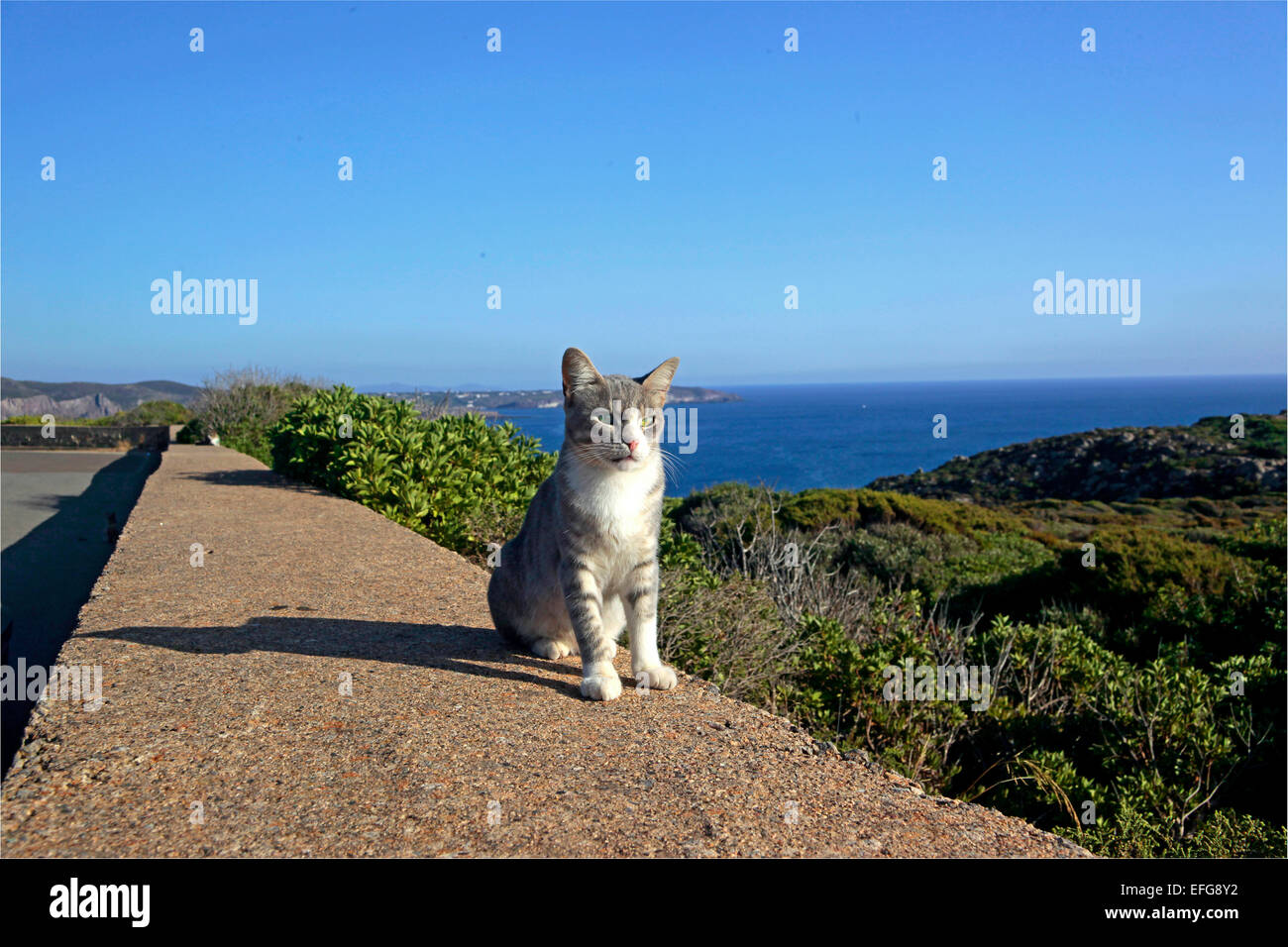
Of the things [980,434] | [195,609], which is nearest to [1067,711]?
[195,609]

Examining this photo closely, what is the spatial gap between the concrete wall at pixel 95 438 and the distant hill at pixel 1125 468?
804 inches

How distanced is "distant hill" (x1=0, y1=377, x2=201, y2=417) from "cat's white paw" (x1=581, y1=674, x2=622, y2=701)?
24188 mm

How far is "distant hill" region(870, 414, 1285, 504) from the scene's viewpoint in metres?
22.8

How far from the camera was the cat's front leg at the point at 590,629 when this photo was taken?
3.98m

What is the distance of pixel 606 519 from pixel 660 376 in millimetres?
706

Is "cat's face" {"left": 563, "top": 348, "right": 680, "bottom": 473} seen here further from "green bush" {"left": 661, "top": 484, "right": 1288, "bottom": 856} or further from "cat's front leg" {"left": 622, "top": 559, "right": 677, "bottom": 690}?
"green bush" {"left": 661, "top": 484, "right": 1288, "bottom": 856}

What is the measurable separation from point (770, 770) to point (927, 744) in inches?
88.4

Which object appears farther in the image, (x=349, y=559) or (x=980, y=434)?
(x=980, y=434)

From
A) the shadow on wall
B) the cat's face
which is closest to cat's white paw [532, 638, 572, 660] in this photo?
the shadow on wall

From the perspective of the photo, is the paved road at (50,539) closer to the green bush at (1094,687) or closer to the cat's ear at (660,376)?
the cat's ear at (660,376)

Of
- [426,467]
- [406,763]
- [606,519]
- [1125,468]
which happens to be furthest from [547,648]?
[1125,468]

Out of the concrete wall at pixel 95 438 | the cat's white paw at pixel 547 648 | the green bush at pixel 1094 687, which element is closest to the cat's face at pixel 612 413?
the cat's white paw at pixel 547 648

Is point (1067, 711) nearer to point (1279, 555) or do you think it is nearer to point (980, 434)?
point (1279, 555)

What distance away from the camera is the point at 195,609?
559 cm
